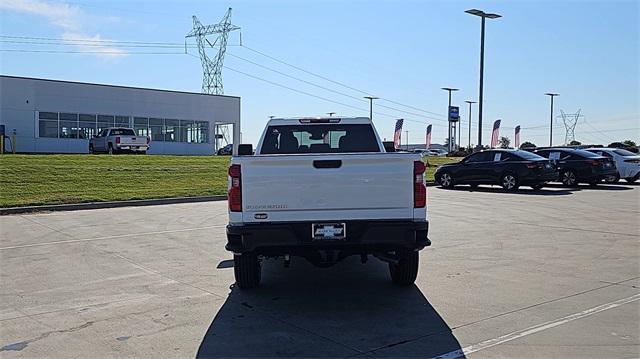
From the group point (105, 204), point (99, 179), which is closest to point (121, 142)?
point (99, 179)

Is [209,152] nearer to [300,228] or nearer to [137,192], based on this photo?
[137,192]

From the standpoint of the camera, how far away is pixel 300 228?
5.81 metres

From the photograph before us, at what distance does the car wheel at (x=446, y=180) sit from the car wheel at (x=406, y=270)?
655 inches

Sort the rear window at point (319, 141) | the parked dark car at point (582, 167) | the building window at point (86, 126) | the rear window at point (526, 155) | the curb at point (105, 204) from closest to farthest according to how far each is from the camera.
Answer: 1. the rear window at point (319, 141)
2. the curb at point (105, 204)
3. the rear window at point (526, 155)
4. the parked dark car at point (582, 167)
5. the building window at point (86, 126)

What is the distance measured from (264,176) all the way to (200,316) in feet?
4.90

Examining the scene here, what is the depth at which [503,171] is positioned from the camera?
2133 centimetres

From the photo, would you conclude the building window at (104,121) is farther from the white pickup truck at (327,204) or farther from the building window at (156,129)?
the white pickup truck at (327,204)

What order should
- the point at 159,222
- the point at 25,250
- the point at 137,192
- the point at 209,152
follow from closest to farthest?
the point at 25,250
the point at 159,222
the point at 137,192
the point at 209,152

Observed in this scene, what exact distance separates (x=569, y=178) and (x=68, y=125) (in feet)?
122

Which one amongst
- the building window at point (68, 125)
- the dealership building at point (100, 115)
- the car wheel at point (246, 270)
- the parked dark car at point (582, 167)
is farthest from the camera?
the building window at point (68, 125)

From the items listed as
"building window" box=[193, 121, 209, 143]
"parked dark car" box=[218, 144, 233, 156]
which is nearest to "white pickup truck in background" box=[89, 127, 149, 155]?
"building window" box=[193, 121, 209, 143]

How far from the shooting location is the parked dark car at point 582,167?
22500mm

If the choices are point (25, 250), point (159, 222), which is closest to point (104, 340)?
point (25, 250)

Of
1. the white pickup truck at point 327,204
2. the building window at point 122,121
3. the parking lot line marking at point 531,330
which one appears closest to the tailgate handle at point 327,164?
the white pickup truck at point 327,204
